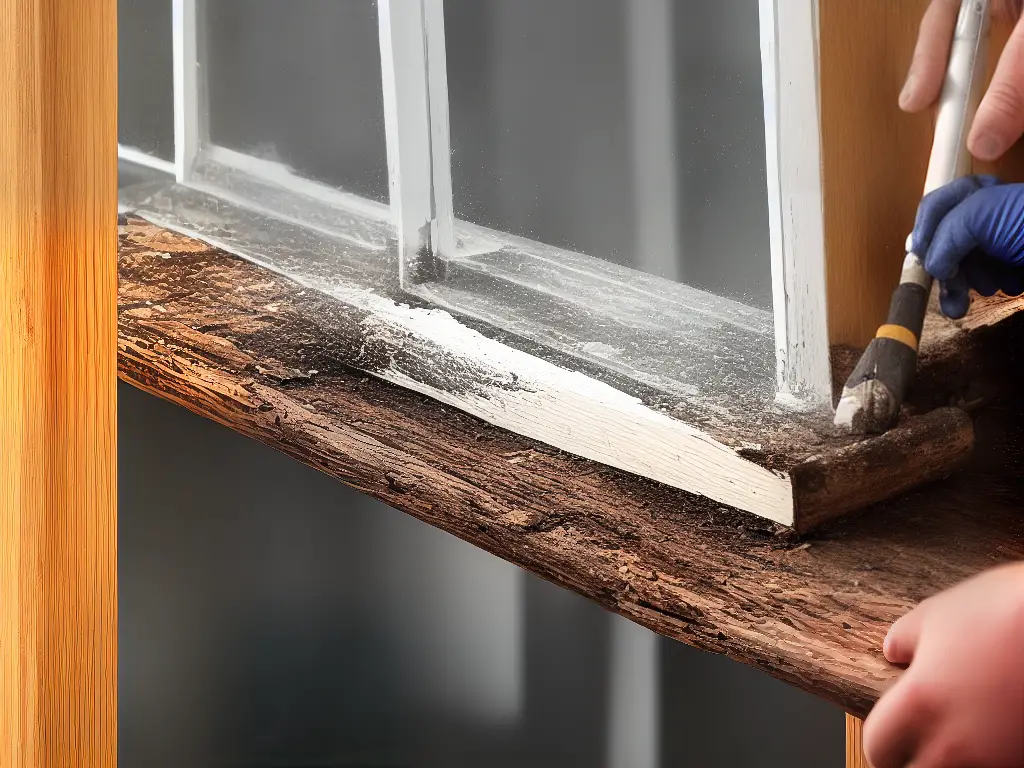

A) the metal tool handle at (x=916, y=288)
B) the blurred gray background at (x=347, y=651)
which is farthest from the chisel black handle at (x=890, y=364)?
the blurred gray background at (x=347, y=651)

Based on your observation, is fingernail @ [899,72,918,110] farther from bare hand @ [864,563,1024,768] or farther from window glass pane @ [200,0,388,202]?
window glass pane @ [200,0,388,202]

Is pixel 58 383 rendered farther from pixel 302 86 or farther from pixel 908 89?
pixel 908 89

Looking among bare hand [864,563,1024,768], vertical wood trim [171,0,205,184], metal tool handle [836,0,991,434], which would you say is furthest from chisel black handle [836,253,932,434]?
vertical wood trim [171,0,205,184]

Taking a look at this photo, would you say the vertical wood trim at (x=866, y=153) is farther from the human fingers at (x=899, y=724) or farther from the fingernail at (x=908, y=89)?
the human fingers at (x=899, y=724)

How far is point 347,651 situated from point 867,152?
64 centimetres

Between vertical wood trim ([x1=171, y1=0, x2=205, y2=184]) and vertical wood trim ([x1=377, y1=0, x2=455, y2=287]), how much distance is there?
16cm

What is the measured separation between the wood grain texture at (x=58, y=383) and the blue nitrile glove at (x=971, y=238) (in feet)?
A: 1.88

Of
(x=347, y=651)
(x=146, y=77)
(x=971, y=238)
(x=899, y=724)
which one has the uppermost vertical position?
(x=146, y=77)

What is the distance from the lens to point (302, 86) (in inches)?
29.0

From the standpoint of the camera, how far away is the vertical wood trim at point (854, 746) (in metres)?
0.66

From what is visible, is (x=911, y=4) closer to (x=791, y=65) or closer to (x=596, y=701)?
(x=791, y=65)

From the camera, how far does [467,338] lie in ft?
2.25

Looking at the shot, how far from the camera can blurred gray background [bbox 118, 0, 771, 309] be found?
0.58 meters

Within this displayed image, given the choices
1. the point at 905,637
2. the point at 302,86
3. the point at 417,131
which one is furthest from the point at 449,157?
the point at 905,637
